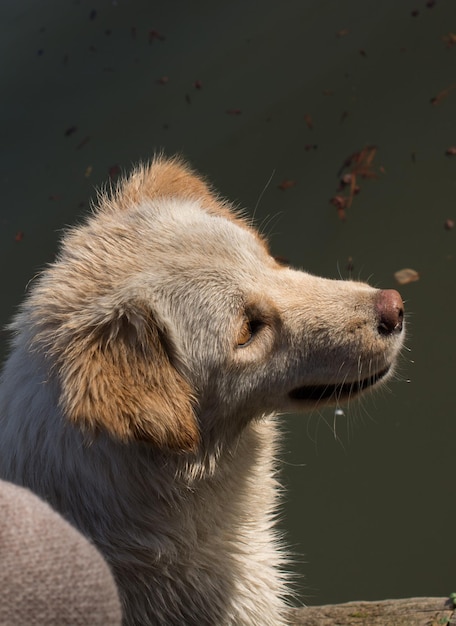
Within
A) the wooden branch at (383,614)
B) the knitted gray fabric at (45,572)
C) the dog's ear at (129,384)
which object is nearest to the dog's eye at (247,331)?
the dog's ear at (129,384)

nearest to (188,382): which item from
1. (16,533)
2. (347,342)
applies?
(347,342)

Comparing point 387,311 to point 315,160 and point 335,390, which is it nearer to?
point 335,390

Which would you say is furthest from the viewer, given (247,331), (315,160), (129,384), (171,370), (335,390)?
(315,160)

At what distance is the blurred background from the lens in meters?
3.50

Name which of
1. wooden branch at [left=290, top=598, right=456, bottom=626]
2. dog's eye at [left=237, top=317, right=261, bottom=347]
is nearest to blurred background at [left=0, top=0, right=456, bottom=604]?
wooden branch at [left=290, top=598, right=456, bottom=626]

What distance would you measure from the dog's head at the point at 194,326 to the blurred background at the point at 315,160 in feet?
4.39

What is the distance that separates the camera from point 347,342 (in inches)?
88.0

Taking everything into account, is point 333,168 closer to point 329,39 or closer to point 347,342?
point 329,39

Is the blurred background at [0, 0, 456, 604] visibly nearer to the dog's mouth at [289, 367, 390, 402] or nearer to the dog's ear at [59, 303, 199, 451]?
the dog's mouth at [289, 367, 390, 402]

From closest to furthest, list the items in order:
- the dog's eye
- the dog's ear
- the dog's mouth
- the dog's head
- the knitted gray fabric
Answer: the knitted gray fabric < the dog's ear < the dog's head < the dog's eye < the dog's mouth

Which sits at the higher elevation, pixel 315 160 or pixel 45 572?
pixel 315 160

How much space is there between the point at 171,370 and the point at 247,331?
0.27 m

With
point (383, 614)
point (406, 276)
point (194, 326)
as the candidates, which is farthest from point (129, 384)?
point (406, 276)

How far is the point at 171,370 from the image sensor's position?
209 cm
